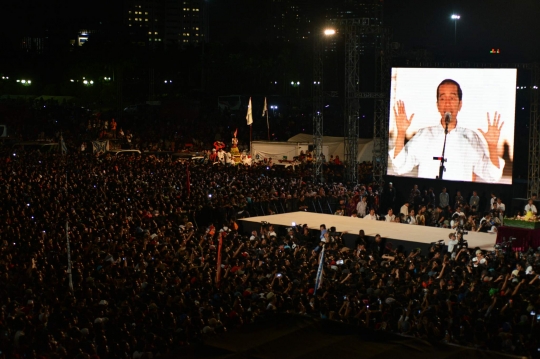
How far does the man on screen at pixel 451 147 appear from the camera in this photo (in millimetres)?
23156

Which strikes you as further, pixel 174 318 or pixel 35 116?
pixel 35 116

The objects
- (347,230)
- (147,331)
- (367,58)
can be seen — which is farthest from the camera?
(367,58)

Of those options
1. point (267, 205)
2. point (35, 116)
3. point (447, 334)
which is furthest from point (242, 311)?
→ point (35, 116)

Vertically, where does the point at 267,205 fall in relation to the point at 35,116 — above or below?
below

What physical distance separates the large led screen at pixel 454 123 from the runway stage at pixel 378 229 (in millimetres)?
4521

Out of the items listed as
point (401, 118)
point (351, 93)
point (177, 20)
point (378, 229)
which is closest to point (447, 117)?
point (401, 118)

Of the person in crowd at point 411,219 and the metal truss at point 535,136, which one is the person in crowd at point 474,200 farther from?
the person in crowd at point 411,219

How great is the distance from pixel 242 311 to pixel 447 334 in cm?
308

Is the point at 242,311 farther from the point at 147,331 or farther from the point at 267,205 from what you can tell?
the point at 267,205

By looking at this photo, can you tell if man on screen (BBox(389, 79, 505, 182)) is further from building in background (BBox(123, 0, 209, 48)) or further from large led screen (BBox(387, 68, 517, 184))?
building in background (BBox(123, 0, 209, 48))

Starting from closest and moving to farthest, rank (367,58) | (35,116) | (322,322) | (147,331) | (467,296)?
(322,322) → (147,331) → (467,296) → (35,116) → (367,58)

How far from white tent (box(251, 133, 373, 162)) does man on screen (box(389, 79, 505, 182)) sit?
25.4 ft

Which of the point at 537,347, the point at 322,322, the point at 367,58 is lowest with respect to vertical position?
the point at 537,347

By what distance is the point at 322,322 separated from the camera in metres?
7.95
